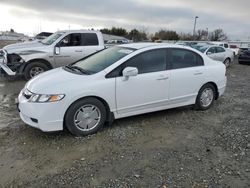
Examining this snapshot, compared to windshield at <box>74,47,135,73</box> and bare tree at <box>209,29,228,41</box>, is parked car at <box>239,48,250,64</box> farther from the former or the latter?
bare tree at <box>209,29,228,41</box>

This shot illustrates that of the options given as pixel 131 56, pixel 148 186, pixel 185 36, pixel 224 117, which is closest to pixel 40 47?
pixel 131 56

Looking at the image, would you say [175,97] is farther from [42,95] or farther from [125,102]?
[42,95]

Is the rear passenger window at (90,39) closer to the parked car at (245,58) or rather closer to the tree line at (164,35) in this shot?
the parked car at (245,58)

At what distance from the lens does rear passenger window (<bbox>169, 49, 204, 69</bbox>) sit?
5281 mm

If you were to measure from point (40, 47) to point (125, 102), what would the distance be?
17.5 feet

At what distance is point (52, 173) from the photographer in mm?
3277

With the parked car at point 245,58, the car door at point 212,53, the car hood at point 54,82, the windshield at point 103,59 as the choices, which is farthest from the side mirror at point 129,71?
the parked car at point 245,58

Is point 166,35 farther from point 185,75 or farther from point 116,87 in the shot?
point 116,87

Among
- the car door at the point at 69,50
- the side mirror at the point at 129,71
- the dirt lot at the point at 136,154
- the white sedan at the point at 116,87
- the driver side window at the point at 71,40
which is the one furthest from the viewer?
the driver side window at the point at 71,40

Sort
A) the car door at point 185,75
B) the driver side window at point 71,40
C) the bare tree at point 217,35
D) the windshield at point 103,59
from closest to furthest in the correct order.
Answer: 1. the windshield at point 103,59
2. the car door at point 185,75
3. the driver side window at point 71,40
4. the bare tree at point 217,35

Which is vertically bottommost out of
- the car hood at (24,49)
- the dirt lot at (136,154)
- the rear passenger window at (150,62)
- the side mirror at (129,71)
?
the dirt lot at (136,154)

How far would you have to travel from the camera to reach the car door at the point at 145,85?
15.1ft

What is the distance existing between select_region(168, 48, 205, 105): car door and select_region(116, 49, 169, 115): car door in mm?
184

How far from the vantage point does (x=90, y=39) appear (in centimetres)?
945
